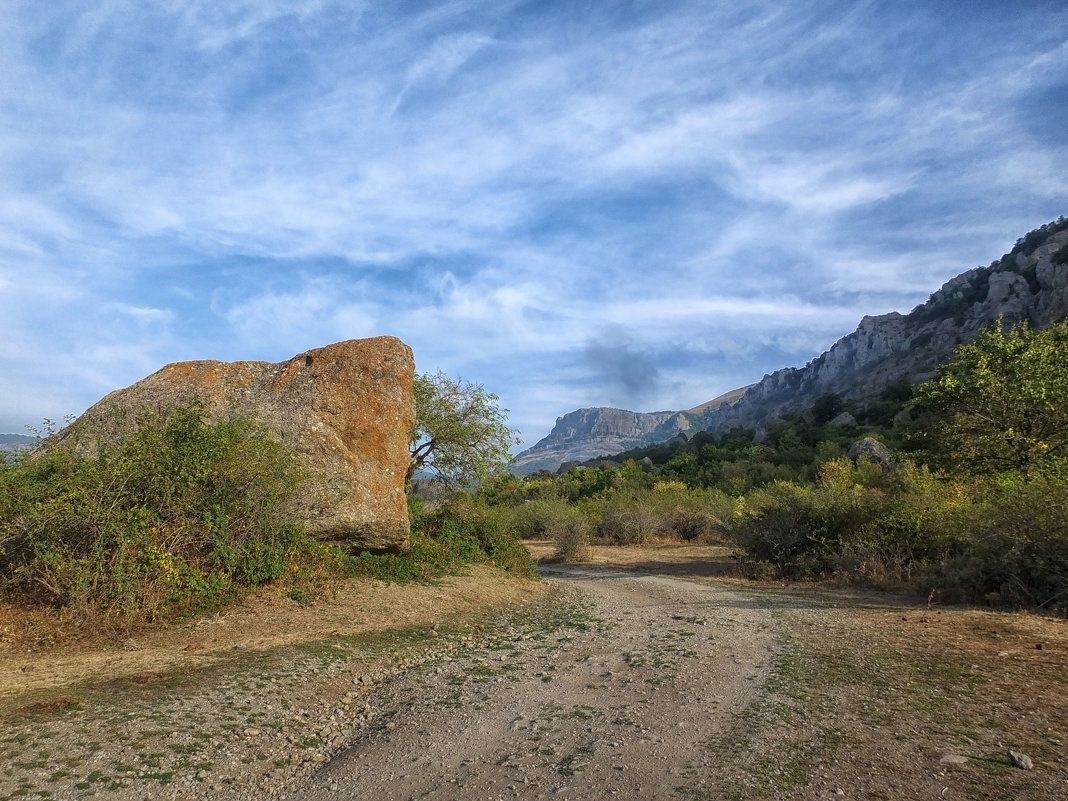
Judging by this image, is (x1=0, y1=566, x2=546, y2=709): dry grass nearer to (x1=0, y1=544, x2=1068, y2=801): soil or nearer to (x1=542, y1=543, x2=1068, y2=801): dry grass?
(x1=0, y1=544, x2=1068, y2=801): soil

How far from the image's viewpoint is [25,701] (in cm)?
604

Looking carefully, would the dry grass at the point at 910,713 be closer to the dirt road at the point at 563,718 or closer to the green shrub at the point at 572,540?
the dirt road at the point at 563,718

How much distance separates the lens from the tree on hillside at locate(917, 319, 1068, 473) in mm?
14258

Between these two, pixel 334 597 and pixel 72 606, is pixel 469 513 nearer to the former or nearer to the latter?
pixel 334 597

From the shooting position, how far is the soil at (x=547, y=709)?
431 cm

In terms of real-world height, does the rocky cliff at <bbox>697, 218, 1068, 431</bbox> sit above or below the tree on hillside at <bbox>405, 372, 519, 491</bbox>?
above

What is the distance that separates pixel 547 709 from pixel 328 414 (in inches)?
366

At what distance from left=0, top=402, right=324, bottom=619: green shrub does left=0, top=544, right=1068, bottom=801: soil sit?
2.40 feet

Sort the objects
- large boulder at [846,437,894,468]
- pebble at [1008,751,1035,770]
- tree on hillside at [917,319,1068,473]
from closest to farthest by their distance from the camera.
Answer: pebble at [1008,751,1035,770] → tree on hillside at [917,319,1068,473] → large boulder at [846,437,894,468]

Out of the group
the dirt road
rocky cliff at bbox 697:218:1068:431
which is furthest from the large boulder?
the dirt road

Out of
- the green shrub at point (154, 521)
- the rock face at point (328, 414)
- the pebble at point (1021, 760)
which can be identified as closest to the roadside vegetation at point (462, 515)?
the green shrub at point (154, 521)

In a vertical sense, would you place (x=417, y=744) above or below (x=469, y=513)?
below

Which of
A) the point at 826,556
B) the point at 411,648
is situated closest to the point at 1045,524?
the point at 826,556

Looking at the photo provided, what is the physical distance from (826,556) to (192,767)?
15595 millimetres
